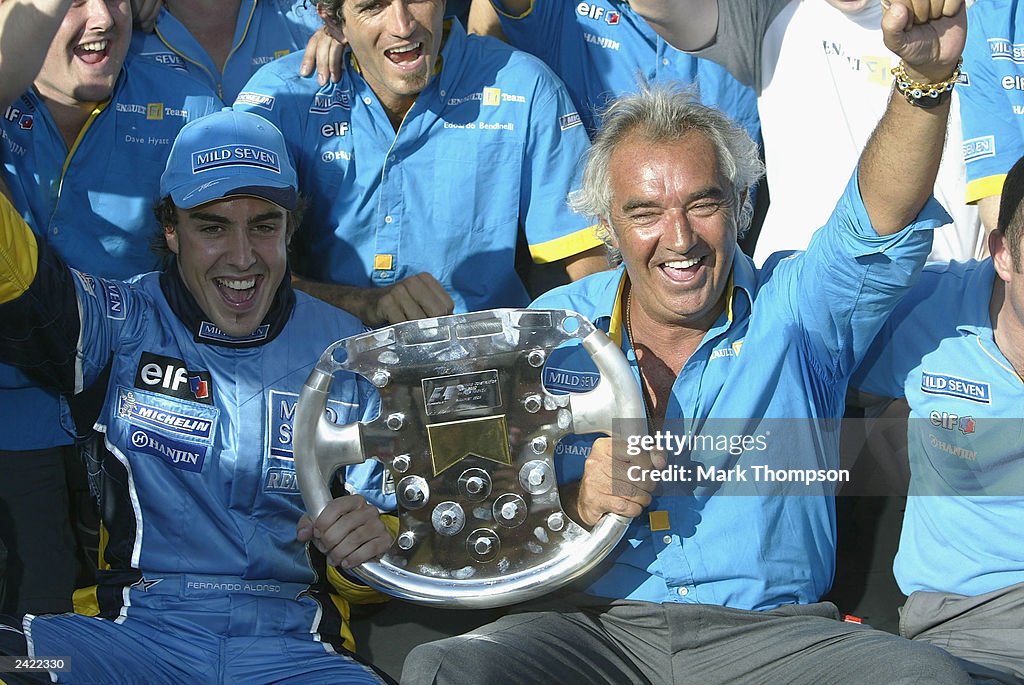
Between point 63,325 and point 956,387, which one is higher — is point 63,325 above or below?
above

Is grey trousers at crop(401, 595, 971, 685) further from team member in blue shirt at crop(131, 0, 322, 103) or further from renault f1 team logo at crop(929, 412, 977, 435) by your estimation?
team member in blue shirt at crop(131, 0, 322, 103)

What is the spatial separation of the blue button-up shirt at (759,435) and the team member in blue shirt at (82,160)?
1.37 meters

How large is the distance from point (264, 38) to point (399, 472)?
1.96 m

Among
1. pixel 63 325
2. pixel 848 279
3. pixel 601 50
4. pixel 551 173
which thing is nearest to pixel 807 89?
pixel 601 50

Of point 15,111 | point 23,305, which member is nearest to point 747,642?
point 23,305

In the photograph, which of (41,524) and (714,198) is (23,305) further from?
(714,198)

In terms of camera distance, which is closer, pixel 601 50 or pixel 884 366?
pixel 884 366

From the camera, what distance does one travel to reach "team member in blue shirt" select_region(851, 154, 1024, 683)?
9.38 ft

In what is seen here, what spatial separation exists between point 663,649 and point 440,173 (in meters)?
1.54

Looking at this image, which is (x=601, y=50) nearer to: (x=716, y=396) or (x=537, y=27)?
(x=537, y=27)

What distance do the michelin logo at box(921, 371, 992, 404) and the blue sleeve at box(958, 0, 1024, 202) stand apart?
2.73 feet

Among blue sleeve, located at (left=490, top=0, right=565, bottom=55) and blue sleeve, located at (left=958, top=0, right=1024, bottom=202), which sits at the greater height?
blue sleeve, located at (left=490, top=0, right=565, bottom=55)

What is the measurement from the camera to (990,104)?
3646 millimetres

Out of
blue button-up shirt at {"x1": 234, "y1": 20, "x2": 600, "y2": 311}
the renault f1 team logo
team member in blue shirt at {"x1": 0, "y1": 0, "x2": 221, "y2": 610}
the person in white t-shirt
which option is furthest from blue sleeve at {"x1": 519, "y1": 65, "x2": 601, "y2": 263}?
the renault f1 team logo
